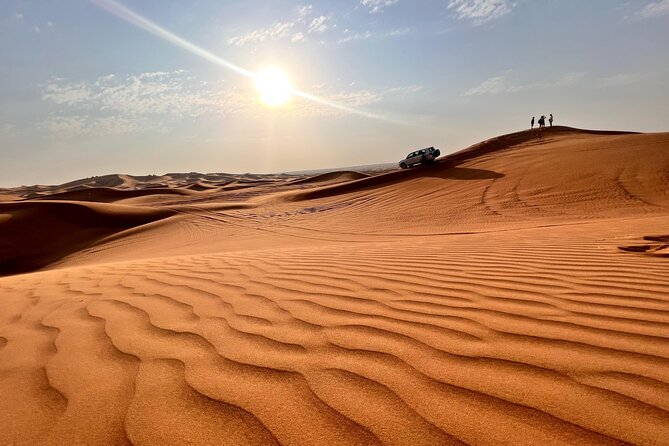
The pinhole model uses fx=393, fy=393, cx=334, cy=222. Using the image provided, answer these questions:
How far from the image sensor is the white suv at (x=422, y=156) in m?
21.6

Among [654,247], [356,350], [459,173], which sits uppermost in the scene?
[459,173]

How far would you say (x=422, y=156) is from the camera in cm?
2192

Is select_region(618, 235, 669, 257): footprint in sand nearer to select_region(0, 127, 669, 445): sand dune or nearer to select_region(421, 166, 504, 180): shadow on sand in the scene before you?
select_region(0, 127, 669, 445): sand dune

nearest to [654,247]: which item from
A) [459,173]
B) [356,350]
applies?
[356,350]

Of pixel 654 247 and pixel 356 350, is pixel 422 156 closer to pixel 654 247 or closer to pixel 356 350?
pixel 654 247

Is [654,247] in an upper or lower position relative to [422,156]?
lower

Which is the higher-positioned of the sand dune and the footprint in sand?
the sand dune

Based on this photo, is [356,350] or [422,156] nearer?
[356,350]

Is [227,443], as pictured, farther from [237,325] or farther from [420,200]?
[420,200]

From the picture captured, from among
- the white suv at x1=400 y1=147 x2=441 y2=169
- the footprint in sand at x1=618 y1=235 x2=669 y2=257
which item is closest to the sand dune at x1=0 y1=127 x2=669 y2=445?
the footprint in sand at x1=618 y1=235 x2=669 y2=257

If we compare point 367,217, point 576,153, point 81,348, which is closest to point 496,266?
point 81,348

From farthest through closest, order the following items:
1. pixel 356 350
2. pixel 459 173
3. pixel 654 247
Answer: pixel 459 173 → pixel 654 247 → pixel 356 350

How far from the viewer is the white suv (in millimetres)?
21625

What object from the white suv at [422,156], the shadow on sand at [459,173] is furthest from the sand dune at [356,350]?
the white suv at [422,156]
